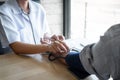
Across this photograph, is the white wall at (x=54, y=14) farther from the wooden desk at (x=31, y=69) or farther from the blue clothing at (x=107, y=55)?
the blue clothing at (x=107, y=55)

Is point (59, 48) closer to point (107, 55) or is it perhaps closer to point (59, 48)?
point (59, 48)

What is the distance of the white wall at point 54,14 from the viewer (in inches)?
84.6

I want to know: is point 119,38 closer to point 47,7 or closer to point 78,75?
point 78,75

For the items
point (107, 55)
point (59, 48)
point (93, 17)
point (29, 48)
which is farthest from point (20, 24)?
point (93, 17)

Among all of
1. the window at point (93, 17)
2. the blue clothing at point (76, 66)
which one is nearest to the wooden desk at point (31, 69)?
the blue clothing at point (76, 66)

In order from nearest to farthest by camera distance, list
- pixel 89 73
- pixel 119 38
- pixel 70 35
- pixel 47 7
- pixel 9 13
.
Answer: pixel 119 38 → pixel 89 73 → pixel 9 13 → pixel 47 7 → pixel 70 35

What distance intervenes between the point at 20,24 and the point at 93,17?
3.21 feet

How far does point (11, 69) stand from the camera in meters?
0.94

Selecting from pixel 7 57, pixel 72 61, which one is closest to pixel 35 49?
pixel 7 57

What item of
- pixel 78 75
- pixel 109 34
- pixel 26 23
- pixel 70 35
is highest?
pixel 109 34

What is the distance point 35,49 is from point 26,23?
36cm

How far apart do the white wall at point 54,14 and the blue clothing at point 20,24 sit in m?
0.60

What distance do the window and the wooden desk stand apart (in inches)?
32.7

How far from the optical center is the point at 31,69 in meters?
0.94
